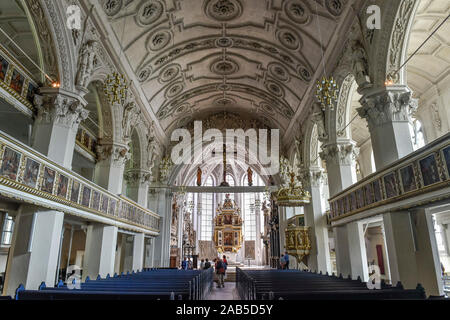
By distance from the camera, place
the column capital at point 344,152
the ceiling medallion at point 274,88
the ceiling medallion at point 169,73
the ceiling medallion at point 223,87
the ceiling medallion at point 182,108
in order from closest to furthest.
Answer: the column capital at point 344,152, the ceiling medallion at point 169,73, the ceiling medallion at point 274,88, the ceiling medallion at point 223,87, the ceiling medallion at point 182,108

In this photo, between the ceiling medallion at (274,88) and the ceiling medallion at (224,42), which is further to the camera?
the ceiling medallion at (274,88)

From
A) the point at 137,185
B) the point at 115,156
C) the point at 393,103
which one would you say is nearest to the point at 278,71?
the point at 393,103

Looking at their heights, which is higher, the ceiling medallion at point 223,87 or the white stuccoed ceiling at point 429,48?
the ceiling medallion at point 223,87

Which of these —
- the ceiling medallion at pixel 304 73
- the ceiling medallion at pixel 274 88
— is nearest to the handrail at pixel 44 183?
the ceiling medallion at pixel 304 73

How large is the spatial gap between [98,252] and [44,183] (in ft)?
13.6

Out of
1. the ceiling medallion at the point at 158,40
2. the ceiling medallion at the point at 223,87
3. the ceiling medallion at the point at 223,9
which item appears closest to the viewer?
the ceiling medallion at the point at 223,9

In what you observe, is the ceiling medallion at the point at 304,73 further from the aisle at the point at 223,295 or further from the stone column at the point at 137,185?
the aisle at the point at 223,295

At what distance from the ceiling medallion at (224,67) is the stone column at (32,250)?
37.0ft

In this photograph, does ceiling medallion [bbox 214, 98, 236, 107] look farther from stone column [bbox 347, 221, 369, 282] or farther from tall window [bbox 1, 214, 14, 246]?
tall window [bbox 1, 214, 14, 246]

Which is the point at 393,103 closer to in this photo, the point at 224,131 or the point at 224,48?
the point at 224,48

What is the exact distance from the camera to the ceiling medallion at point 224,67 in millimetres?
15102

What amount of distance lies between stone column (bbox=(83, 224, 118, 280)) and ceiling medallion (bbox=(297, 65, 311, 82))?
10.5m

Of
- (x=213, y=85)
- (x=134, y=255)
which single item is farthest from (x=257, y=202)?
(x=134, y=255)
